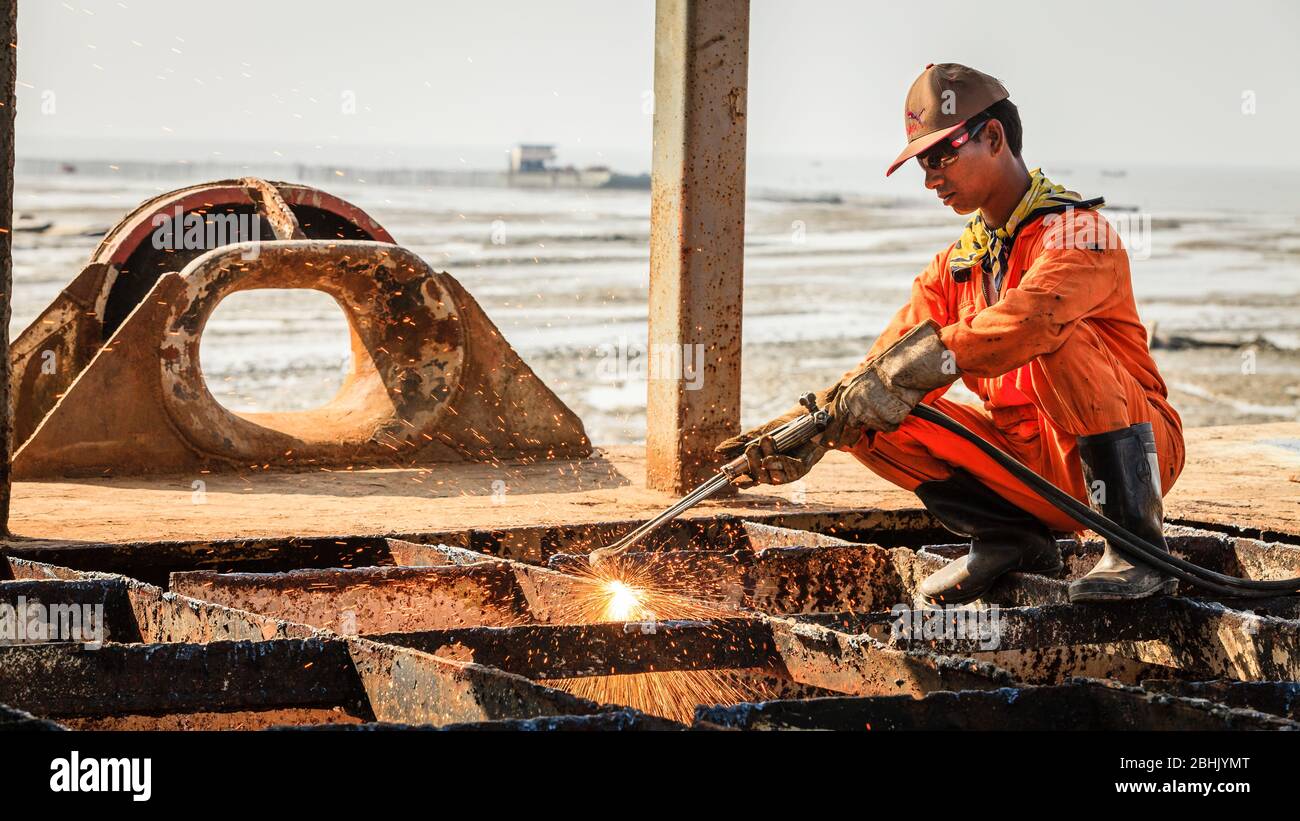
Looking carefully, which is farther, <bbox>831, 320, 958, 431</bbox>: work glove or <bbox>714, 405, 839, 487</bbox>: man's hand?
<bbox>714, 405, 839, 487</bbox>: man's hand

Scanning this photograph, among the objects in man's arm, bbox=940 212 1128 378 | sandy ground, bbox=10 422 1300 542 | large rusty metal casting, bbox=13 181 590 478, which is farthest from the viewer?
large rusty metal casting, bbox=13 181 590 478

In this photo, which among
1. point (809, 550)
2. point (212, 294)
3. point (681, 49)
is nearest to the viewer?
point (809, 550)

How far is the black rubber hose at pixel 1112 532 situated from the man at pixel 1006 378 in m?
0.04

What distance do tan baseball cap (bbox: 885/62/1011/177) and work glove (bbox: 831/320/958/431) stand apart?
474 mm

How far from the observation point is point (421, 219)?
35.4 metres

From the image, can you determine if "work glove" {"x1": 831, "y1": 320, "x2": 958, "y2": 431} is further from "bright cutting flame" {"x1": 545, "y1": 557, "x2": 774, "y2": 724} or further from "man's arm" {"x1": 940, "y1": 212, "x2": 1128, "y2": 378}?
"bright cutting flame" {"x1": 545, "y1": 557, "x2": 774, "y2": 724}

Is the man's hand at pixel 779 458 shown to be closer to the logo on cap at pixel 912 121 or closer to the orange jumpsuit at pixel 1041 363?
the orange jumpsuit at pixel 1041 363

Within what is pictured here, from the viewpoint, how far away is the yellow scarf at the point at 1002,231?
3.93 metres

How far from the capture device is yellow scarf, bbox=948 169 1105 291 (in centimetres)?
393
